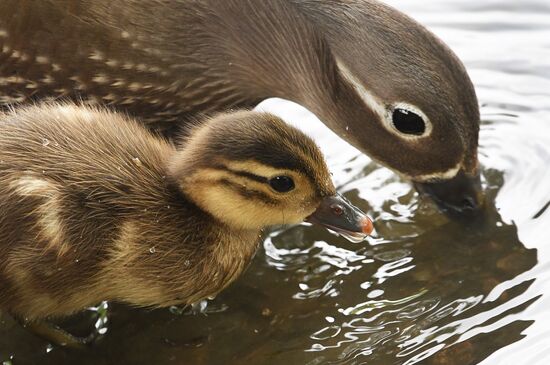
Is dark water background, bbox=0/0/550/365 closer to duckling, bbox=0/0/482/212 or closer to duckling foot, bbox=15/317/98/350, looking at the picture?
duckling foot, bbox=15/317/98/350

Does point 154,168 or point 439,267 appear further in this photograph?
point 439,267

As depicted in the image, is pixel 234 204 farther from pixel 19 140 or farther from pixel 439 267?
pixel 439 267

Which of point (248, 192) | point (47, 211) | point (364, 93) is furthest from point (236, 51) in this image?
point (47, 211)

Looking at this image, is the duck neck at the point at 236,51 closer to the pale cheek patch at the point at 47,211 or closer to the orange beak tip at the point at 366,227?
the orange beak tip at the point at 366,227

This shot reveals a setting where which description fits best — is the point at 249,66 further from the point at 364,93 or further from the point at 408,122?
the point at 408,122

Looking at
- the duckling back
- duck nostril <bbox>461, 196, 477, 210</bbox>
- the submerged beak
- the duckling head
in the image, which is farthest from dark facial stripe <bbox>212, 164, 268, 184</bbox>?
duck nostril <bbox>461, 196, 477, 210</bbox>

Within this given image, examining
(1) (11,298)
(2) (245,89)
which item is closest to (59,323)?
(1) (11,298)

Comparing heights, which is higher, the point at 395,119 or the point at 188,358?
the point at 395,119
